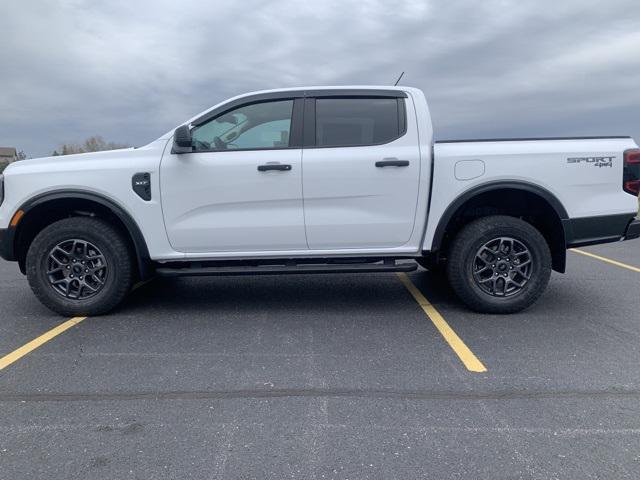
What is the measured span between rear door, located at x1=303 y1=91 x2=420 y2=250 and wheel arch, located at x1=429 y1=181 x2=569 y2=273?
Result: 1.08ft

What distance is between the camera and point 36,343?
427cm

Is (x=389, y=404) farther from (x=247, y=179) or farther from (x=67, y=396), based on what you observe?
(x=247, y=179)

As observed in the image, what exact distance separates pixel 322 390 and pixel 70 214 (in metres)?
3.15

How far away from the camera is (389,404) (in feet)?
10.4

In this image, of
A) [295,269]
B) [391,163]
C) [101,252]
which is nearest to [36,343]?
[101,252]

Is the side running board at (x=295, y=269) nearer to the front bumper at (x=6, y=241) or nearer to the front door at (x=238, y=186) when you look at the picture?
the front door at (x=238, y=186)

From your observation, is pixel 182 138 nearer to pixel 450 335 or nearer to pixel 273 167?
pixel 273 167

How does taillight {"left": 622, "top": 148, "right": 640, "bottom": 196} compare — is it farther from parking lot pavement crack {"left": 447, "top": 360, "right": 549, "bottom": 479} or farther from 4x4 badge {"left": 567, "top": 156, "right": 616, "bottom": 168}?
parking lot pavement crack {"left": 447, "top": 360, "right": 549, "bottom": 479}

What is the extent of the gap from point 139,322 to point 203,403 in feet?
6.19

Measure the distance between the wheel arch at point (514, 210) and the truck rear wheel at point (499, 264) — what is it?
18cm

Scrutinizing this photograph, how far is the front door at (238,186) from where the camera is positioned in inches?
182

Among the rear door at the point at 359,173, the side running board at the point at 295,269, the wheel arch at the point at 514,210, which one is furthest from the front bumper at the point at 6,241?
the wheel arch at the point at 514,210

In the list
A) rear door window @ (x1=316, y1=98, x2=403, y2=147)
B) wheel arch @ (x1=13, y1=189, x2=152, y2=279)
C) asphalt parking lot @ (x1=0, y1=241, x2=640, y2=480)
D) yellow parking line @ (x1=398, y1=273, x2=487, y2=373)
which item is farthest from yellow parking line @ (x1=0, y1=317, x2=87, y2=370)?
yellow parking line @ (x1=398, y1=273, x2=487, y2=373)

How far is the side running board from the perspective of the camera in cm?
480
